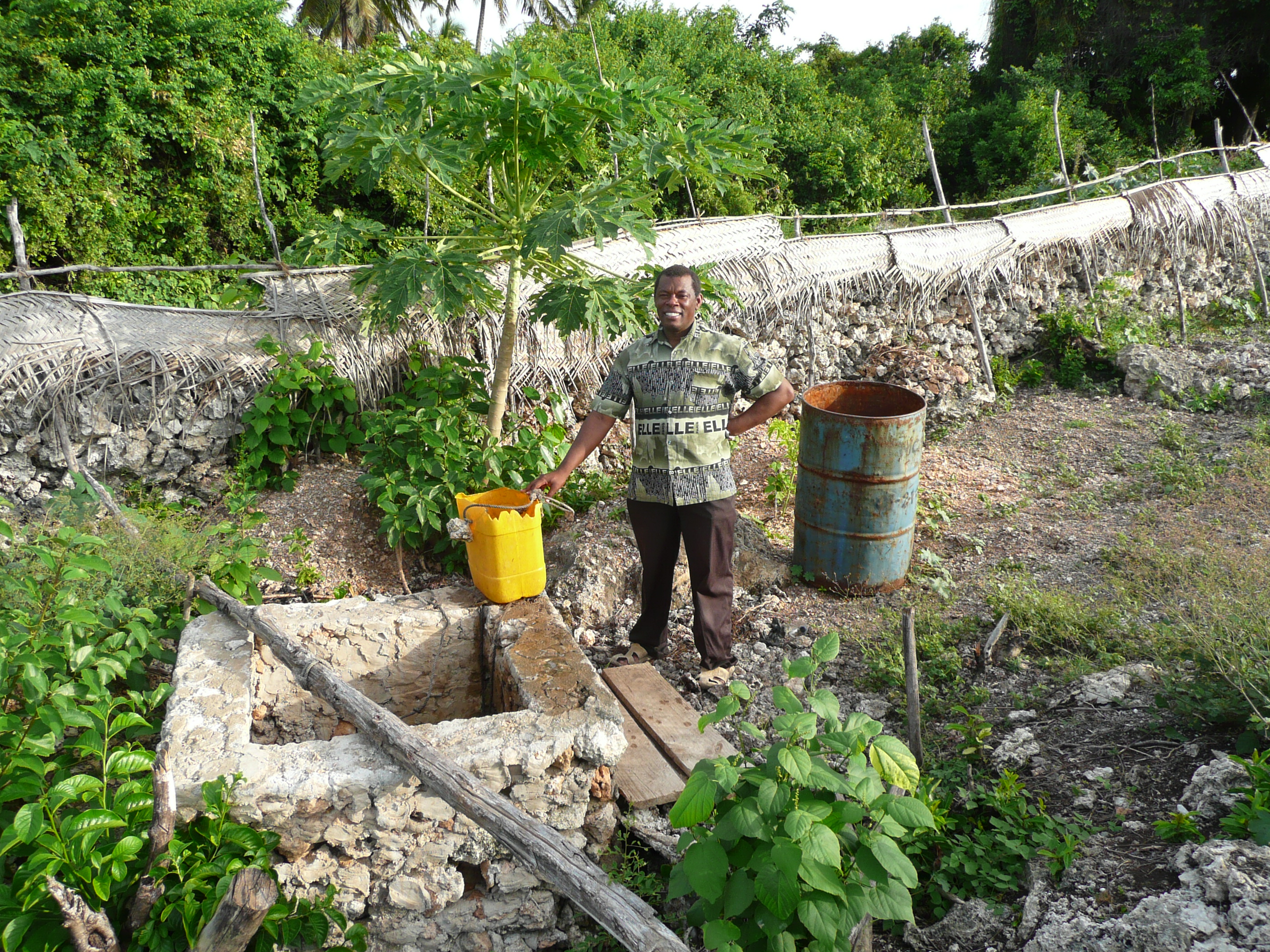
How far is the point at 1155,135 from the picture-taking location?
1255 centimetres

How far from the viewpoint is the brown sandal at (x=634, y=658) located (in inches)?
148

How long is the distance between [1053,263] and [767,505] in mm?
4867

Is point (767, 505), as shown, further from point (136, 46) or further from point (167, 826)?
point (136, 46)

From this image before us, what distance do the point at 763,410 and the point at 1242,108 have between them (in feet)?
44.5

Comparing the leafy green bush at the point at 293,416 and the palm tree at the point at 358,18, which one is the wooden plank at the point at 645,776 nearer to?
the leafy green bush at the point at 293,416

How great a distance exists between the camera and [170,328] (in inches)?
176

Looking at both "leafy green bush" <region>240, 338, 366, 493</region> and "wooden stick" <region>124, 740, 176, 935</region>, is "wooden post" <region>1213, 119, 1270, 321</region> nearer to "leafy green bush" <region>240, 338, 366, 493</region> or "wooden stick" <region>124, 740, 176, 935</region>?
"leafy green bush" <region>240, 338, 366, 493</region>

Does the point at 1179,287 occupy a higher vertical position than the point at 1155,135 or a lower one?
lower

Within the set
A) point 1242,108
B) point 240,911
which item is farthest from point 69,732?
point 1242,108

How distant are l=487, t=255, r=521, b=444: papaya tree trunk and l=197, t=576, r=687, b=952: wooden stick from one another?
1.89m

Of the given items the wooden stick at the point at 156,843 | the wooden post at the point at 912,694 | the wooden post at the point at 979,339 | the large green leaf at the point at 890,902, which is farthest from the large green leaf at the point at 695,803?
the wooden post at the point at 979,339

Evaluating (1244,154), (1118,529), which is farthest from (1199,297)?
(1118,529)

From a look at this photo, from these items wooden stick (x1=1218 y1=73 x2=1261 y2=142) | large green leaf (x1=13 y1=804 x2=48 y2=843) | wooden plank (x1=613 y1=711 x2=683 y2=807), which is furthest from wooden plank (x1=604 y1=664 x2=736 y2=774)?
wooden stick (x1=1218 y1=73 x2=1261 y2=142)

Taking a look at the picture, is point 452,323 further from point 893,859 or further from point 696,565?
point 893,859
